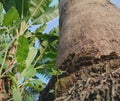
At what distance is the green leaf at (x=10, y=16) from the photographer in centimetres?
312

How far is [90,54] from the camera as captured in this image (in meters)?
1.37

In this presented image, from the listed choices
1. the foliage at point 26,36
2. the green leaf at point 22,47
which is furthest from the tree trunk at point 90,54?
the foliage at point 26,36

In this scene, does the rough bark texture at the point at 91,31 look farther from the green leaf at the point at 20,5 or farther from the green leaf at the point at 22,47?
the green leaf at the point at 20,5

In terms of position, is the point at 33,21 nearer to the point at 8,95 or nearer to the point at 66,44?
the point at 8,95

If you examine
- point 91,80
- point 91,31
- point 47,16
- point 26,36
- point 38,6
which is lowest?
point 91,80

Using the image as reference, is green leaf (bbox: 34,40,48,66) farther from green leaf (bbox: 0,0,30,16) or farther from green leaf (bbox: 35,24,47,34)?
green leaf (bbox: 0,0,30,16)

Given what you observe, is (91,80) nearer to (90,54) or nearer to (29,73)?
(90,54)

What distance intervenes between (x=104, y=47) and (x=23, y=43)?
1214 millimetres

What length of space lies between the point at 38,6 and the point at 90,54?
3.09 m

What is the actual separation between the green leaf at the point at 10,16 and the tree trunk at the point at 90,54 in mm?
1351

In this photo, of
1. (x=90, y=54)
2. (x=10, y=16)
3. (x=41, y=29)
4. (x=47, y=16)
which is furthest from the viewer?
(x=47, y=16)

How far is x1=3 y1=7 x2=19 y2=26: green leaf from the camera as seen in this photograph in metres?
3.12

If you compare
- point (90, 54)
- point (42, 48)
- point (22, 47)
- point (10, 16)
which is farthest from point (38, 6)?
point (90, 54)

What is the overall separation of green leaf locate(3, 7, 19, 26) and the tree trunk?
4.43ft
